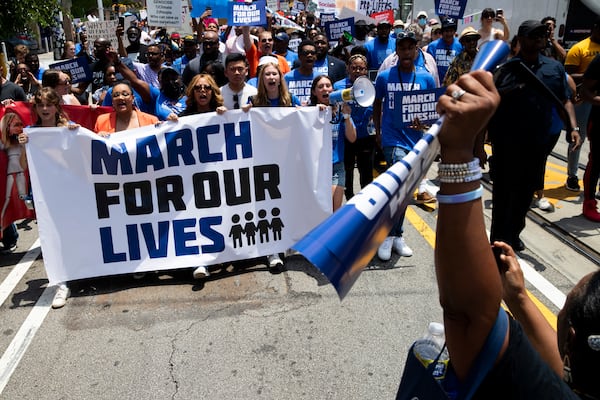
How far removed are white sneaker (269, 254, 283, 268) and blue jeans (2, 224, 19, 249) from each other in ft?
9.33

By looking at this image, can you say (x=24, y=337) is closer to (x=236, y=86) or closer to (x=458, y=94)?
(x=236, y=86)

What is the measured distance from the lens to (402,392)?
4.75 ft

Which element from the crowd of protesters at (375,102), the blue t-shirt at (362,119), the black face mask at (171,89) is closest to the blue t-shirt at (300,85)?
the crowd of protesters at (375,102)

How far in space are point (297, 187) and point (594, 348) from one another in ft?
13.3

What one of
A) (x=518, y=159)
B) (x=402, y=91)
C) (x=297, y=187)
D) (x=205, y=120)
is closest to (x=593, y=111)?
(x=518, y=159)

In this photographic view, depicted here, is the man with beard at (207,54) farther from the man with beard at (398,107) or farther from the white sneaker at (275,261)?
the white sneaker at (275,261)

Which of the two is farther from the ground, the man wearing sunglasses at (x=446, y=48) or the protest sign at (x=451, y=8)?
the protest sign at (x=451, y=8)

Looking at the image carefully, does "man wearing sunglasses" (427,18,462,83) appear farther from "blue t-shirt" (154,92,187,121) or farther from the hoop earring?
the hoop earring

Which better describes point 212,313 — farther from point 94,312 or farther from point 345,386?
point 345,386

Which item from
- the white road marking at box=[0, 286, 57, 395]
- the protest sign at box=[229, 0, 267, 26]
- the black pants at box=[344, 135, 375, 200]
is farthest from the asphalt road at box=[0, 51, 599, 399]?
the protest sign at box=[229, 0, 267, 26]

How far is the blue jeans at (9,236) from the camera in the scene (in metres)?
5.74

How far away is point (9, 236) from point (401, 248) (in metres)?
4.08

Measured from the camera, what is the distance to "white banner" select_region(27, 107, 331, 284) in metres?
4.70

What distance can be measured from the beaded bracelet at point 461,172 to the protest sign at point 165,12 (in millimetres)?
10512
